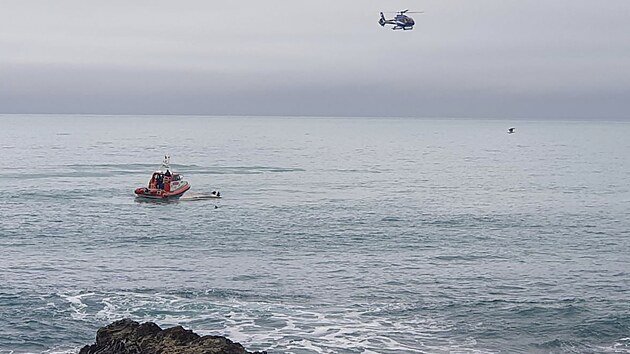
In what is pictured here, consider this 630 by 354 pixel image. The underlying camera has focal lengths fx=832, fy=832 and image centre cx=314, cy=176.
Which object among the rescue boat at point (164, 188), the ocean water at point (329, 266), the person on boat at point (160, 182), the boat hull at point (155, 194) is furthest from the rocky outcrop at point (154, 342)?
the person on boat at point (160, 182)

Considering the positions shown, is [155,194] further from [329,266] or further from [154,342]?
[154,342]

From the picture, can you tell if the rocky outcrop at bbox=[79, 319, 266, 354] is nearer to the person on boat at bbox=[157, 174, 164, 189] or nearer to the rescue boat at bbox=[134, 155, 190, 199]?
the rescue boat at bbox=[134, 155, 190, 199]

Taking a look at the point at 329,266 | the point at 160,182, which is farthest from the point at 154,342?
the point at 160,182

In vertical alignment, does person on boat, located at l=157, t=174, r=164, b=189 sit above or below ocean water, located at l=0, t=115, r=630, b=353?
above

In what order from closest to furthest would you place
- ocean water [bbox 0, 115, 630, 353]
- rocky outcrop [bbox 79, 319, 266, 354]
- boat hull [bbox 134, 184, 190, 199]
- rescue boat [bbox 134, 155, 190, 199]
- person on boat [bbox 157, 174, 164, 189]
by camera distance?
rocky outcrop [bbox 79, 319, 266, 354], ocean water [bbox 0, 115, 630, 353], boat hull [bbox 134, 184, 190, 199], rescue boat [bbox 134, 155, 190, 199], person on boat [bbox 157, 174, 164, 189]

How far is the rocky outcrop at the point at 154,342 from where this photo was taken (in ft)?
77.0

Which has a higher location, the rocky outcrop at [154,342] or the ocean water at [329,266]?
the rocky outcrop at [154,342]

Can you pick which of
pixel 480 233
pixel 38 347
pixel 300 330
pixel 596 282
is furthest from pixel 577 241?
pixel 38 347

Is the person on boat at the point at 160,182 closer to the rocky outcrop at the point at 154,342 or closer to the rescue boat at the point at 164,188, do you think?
the rescue boat at the point at 164,188

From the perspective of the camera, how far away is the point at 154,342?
80.0ft

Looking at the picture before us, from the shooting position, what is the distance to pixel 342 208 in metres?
75.1

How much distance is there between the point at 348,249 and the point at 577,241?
16284 mm

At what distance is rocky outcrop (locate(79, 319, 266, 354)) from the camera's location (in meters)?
23.5

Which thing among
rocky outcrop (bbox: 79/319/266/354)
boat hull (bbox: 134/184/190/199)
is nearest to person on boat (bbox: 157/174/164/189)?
boat hull (bbox: 134/184/190/199)
